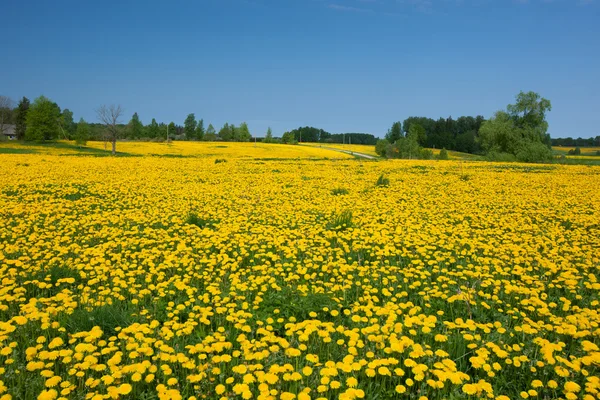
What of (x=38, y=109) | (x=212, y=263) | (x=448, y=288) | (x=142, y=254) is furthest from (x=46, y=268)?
(x=38, y=109)

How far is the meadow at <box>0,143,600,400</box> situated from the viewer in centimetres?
347

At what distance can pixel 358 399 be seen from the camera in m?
3.32

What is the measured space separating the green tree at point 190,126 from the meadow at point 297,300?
325ft

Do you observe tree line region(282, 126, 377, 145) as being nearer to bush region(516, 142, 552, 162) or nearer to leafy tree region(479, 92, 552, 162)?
leafy tree region(479, 92, 552, 162)

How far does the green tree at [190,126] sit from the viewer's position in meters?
107

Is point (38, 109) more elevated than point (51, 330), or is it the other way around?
point (38, 109)

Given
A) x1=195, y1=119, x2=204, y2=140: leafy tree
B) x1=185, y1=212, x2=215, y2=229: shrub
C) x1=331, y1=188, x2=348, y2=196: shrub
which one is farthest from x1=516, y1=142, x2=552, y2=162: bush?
x1=195, y1=119, x2=204, y2=140: leafy tree

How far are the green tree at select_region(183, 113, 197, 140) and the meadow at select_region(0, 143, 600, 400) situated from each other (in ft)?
325

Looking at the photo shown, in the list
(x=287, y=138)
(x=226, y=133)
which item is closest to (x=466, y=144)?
(x=287, y=138)

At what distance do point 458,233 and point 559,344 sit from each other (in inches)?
191

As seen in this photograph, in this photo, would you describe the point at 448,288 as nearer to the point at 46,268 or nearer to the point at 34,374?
the point at 34,374

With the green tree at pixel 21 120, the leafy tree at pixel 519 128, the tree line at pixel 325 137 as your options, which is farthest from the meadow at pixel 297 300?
the tree line at pixel 325 137

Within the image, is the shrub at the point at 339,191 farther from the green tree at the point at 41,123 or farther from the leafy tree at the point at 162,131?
the leafy tree at the point at 162,131

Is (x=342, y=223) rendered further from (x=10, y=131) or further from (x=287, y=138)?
(x=10, y=131)
